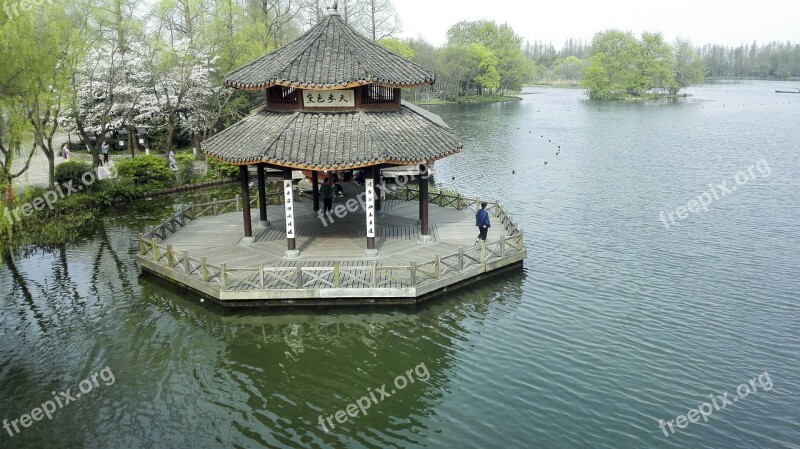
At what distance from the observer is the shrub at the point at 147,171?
4109 cm

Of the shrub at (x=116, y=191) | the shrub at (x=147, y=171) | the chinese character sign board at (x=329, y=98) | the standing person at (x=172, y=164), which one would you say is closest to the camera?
the chinese character sign board at (x=329, y=98)

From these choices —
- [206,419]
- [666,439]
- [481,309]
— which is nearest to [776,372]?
[666,439]

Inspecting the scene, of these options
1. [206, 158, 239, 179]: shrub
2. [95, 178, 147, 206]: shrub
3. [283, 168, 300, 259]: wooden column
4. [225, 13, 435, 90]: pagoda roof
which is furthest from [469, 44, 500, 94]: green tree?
[283, 168, 300, 259]: wooden column

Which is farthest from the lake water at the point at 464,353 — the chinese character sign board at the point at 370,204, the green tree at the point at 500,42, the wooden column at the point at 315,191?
the green tree at the point at 500,42

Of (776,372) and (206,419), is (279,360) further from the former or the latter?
(776,372)

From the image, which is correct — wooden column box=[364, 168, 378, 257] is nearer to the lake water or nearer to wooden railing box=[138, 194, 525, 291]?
wooden railing box=[138, 194, 525, 291]

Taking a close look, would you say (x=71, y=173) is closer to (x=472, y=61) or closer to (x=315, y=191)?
(x=315, y=191)

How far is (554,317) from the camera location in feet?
73.1

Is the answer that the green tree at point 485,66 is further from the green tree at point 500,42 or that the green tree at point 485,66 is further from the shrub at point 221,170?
the shrub at point 221,170

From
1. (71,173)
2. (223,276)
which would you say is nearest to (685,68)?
(71,173)

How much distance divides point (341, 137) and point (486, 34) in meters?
132

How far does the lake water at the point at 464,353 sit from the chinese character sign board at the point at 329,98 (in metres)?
8.72

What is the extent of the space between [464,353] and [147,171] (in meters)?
29.9

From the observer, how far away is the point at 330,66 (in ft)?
83.8
